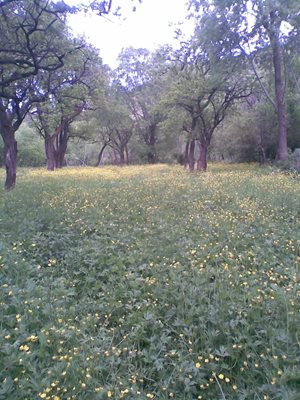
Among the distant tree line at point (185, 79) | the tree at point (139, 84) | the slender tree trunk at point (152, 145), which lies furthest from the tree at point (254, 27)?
the slender tree trunk at point (152, 145)

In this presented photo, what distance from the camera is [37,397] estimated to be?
8.77 feet

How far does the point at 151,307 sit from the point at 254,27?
1824 cm

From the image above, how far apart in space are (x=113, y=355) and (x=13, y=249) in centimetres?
278

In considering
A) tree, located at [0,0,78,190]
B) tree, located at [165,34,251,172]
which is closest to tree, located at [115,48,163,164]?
tree, located at [165,34,251,172]

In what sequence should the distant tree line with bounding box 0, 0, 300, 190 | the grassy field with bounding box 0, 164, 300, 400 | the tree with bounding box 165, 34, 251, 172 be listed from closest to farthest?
the grassy field with bounding box 0, 164, 300, 400 → the distant tree line with bounding box 0, 0, 300, 190 → the tree with bounding box 165, 34, 251, 172

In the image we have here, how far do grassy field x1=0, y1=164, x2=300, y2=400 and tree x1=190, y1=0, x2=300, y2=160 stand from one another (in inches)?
520

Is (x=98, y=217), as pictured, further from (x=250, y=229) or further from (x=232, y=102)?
(x=232, y=102)

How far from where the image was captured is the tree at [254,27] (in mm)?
16584

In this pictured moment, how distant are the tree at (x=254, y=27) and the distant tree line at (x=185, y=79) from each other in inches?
2.0

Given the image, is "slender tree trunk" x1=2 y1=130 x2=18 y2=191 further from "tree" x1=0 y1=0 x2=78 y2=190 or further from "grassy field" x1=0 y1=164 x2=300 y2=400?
"grassy field" x1=0 y1=164 x2=300 y2=400

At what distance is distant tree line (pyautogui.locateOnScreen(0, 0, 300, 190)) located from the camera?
37.4ft

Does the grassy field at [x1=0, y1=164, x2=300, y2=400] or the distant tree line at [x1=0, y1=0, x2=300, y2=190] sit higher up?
the distant tree line at [x1=0, y1=0, x2=300, y2=190]

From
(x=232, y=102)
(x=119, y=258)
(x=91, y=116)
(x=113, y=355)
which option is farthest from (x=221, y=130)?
(x=113, y=355)

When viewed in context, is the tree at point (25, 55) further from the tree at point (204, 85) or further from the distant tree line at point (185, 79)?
the tree at point (204, 85)
